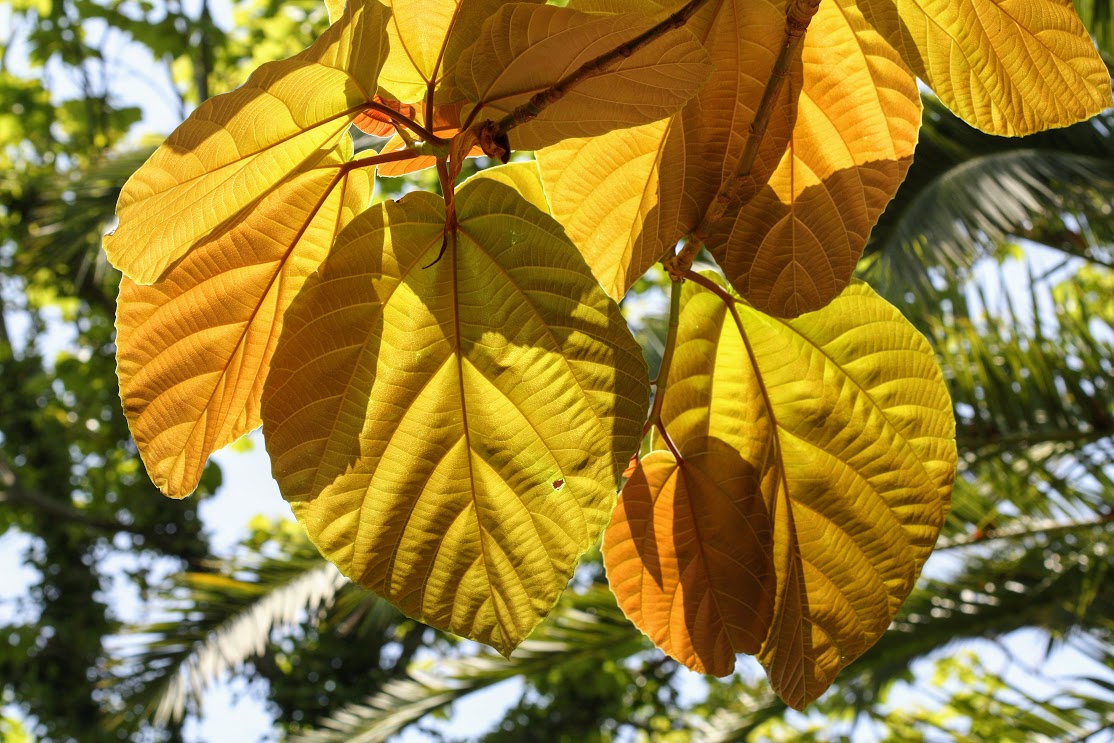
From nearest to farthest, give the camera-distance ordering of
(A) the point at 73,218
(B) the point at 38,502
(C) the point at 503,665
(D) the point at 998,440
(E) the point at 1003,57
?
(E) the point at 1003,57 → (D) the point at 998,440 → (C) the point at 503,665 → (A) the point at 73,218 → (B) the point at 38,502

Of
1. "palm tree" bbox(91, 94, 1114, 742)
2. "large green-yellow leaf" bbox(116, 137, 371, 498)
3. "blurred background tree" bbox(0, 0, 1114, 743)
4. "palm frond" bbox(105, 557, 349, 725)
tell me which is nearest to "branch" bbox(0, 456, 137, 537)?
"blurred background tree" bbox(0, 0, 1114, 743)

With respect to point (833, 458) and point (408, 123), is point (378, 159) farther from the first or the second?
point (833, 458)

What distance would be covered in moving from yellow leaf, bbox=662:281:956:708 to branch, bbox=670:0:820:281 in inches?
3.9

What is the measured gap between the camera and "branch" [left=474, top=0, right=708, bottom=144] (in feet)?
1.18

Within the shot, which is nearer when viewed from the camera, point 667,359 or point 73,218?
point 667,359

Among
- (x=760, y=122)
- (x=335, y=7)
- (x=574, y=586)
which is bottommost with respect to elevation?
(x=574, y=586)

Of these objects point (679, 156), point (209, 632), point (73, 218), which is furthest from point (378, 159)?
point (73, 218)

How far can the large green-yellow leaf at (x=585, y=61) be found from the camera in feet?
1.19

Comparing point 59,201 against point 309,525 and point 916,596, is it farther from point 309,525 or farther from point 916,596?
point 309,525

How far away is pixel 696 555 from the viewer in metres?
0.51

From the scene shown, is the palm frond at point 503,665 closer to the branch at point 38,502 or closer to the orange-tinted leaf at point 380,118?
the orange-tinted leaf at point 380,118

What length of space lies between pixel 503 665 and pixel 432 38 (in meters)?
2.64

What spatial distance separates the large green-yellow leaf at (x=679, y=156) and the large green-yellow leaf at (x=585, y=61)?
9 centimetres

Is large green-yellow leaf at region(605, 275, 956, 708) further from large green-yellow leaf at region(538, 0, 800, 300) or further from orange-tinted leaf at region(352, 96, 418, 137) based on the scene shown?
orange-tinted leaf at region(352, 96, 418, 137)
